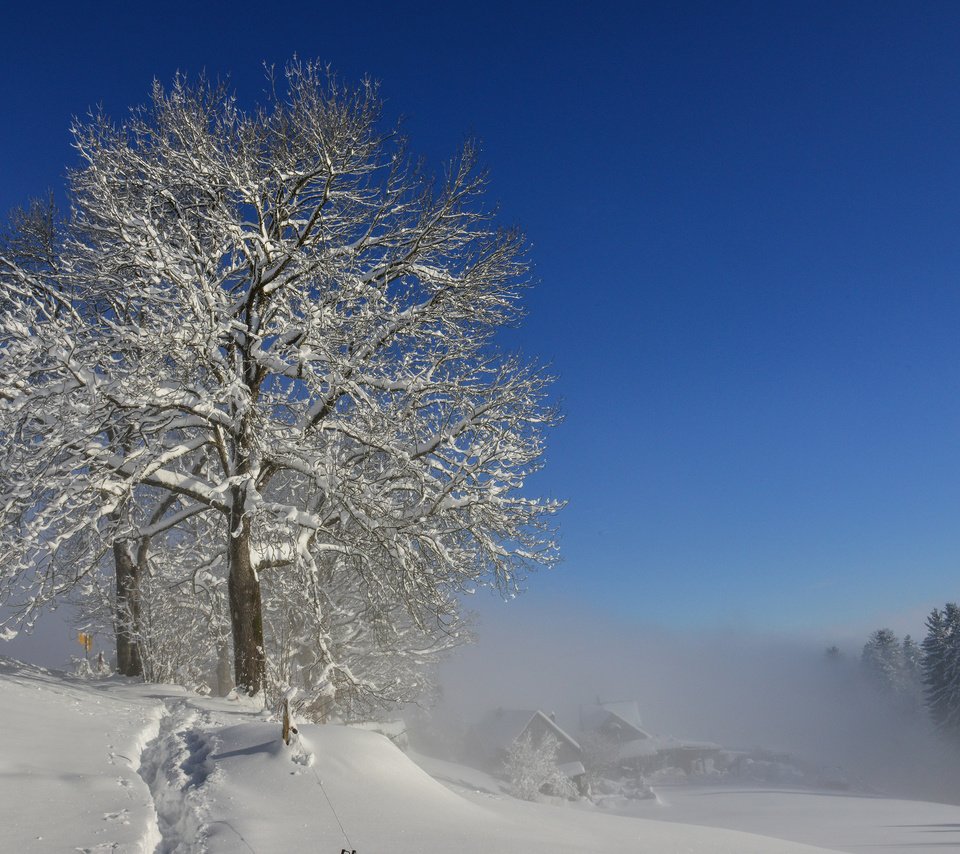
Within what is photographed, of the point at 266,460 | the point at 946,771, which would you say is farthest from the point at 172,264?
the point at 946,771

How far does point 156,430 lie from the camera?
9.41m

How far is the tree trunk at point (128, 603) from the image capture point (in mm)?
13602

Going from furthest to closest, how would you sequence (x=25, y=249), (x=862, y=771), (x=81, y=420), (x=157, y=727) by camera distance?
(x=862, y=771) < (x=25, y=249) < (x=81, y=420) < (x=157, y=727)

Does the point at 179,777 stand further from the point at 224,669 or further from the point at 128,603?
the point at 224,669

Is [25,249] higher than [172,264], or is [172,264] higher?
[25,249]

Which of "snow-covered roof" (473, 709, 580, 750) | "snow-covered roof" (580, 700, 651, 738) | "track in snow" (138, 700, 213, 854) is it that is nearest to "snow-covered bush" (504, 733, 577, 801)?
"snow-covered roof" (473, 709, 580, 750)

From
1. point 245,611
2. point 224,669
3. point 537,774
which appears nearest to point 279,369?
point 245,611

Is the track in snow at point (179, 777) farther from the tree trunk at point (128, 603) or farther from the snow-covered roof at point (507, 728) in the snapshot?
the snow-covered roof at point (507, 728)

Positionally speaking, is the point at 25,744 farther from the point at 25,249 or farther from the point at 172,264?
the point at 25,249

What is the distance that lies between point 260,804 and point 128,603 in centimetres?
1103

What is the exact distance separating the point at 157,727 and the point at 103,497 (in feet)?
12.5

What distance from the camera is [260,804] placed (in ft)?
14.1

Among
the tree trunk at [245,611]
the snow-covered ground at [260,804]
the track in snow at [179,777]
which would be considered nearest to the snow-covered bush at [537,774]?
the tree trunk at [245,611]

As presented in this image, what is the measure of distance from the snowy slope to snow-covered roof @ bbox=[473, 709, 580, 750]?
5301cm
